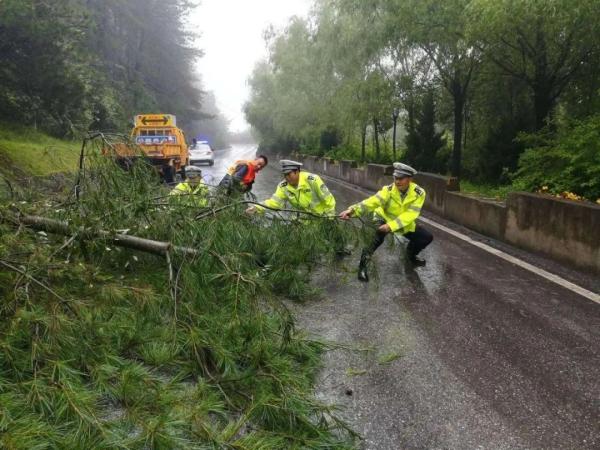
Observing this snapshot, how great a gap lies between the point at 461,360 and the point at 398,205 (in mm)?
2465

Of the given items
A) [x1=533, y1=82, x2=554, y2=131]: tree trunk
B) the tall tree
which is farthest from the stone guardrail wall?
[x1=533, y1=82, x2=554, y2=131]: tree trunk

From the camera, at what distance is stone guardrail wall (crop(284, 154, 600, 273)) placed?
5.28 meters

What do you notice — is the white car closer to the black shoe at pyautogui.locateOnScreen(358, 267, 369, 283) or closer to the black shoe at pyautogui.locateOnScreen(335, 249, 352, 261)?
the black shoe at pyautogui.locateOnScreen(335, 249, 352, 261)

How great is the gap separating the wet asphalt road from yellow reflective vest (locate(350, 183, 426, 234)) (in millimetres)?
679

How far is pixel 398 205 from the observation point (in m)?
5.43

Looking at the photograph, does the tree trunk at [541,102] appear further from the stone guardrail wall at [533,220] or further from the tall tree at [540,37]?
the stone guardrail wall at [533,220]

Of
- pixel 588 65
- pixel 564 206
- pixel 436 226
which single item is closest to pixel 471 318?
pixel 564 206

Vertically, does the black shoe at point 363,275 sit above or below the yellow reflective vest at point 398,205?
below

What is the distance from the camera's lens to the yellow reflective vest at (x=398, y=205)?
17.5ft

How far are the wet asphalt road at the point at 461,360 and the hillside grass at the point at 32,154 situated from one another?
243cm

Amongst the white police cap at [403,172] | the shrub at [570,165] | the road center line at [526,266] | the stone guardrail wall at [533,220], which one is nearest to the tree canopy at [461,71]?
the shrub at [570,165]

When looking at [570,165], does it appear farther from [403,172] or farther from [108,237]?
[108,237]

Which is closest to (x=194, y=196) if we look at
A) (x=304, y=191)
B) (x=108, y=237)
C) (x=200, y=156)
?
(x=108, y=237)

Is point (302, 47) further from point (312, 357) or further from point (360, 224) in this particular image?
point (312, 357)
